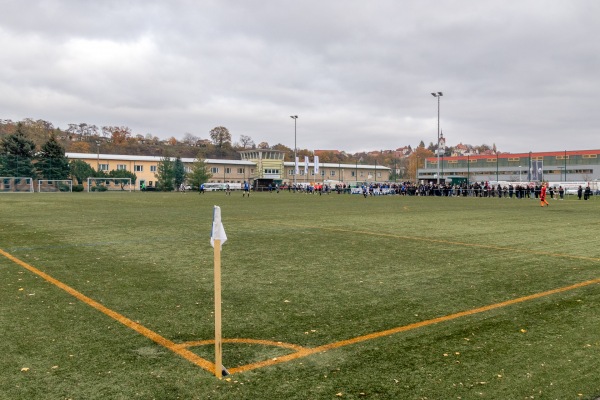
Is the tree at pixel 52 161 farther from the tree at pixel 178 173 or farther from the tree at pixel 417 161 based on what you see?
the tree at pixel 417 161

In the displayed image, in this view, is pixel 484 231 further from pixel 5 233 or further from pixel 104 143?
pixel 104 143

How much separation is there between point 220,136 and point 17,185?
9813cm

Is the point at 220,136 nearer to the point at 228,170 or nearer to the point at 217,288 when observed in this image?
the point at 228,170

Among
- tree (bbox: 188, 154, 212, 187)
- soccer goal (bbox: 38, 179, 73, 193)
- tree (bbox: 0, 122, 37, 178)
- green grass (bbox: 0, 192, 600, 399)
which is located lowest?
green grass (bbox: 0, 192, 600, 399)

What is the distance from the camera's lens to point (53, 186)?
236ft

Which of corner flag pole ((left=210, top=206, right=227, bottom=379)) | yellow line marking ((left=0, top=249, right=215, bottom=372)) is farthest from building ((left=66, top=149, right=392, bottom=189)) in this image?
corner flag pole ((left=210, top=206, right=227, bottom=379))

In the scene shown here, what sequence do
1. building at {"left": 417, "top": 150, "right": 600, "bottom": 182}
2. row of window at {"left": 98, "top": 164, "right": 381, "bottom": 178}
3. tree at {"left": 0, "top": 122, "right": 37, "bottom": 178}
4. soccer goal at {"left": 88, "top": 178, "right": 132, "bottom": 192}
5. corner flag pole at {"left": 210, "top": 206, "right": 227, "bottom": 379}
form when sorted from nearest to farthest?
1. corner flag pole at {"left": 210, "top": 206, "right": 227, "bottom": 379}
2. tree at {"left": 0, "top": 122, "right": 37, "bottom": 178}
3. soccer goal at {"left": 88, "top": 178, "right": 132, "bottom": 192}
4. row of window at {"left": 98, "top": 164, "right": 381, "bottom": 178}
5. building at {"left": 417, "top": 150, "right": 600, "bottom": 182}

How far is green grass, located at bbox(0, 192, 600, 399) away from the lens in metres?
4.38

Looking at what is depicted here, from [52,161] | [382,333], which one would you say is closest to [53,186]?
[52,161]

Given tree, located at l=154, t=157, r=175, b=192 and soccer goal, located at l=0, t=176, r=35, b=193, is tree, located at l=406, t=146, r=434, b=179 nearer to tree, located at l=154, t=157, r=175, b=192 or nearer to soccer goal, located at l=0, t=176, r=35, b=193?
tree, located at l=154, t=157, r=175, b=192

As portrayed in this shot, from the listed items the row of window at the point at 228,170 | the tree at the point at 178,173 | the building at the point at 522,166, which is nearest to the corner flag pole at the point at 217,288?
the building at the point at 522,166

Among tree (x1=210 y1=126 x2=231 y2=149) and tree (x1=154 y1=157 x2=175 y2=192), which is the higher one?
tree (x1=210 y1=126 x2=231 y2=149)

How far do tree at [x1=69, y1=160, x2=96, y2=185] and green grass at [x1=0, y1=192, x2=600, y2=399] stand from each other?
8257 centimetres

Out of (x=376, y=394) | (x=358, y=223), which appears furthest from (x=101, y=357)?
(x=358, y=223)
